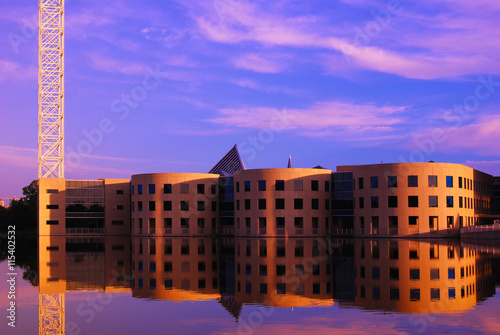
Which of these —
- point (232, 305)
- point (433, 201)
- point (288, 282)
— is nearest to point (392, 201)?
point (433, 201)

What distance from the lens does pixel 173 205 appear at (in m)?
81.6

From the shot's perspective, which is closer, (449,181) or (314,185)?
(449,181)

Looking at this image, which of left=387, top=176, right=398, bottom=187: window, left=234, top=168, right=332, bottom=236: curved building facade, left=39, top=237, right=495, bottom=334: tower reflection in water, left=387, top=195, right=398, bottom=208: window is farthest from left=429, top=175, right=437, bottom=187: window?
left=39, top=237, right=495, bottom=334: tower reflection in water

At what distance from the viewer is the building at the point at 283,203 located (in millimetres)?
69375

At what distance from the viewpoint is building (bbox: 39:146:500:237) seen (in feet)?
228

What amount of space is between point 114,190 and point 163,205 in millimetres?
16687

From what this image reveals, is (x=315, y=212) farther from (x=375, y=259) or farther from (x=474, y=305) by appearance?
(x=474, y=305)

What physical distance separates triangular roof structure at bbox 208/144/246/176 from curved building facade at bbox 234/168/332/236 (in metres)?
21.2

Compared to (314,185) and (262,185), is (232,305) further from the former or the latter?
(314,185)

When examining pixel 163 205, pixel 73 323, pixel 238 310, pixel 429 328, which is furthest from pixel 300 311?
pixel 163 205

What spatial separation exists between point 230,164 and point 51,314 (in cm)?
8359

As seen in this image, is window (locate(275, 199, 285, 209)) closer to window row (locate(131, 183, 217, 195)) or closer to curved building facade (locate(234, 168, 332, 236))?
curved building facade (locate(234, 168, 332, 236))

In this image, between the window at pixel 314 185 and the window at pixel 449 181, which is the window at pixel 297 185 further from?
the window at pixel 449 181

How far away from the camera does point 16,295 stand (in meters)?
21.0
